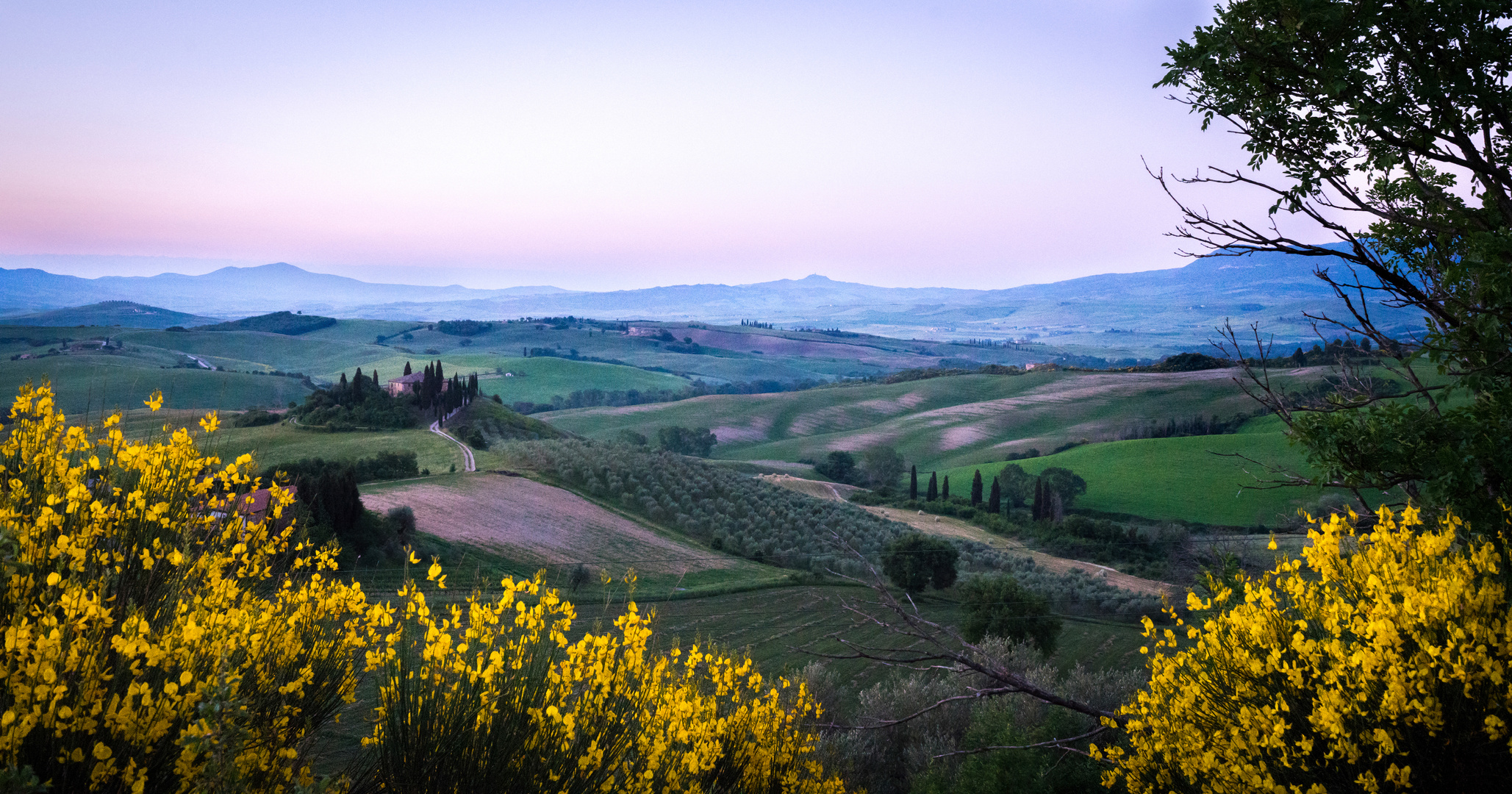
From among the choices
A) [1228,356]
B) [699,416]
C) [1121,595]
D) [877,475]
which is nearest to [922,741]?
[1228,356]

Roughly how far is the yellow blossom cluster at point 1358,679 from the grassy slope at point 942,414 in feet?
331

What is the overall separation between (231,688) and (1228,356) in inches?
306

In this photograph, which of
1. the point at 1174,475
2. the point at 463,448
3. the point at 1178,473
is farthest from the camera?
the point at 1178,473

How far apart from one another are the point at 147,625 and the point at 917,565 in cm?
4553

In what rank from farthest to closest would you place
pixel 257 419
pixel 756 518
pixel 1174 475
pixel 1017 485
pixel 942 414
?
pixel 942 414 → pixel 1174 475 → pixel 1017 485 → pixel 257 419 → pixel 756 518

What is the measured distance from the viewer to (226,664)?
4305 millimetres

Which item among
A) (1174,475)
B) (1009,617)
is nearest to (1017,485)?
(1174,475)

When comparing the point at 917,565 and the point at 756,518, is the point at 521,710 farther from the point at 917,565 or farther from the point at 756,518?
the point at 756,518

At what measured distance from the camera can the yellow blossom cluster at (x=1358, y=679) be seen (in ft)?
14.4

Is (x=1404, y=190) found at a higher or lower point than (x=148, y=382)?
higher

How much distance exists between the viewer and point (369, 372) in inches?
6841

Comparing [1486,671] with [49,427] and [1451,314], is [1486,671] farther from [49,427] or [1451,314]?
[49,427]

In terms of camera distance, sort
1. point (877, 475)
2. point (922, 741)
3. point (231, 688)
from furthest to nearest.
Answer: point (877, 475) → point (922, 741) → point (231, 688)

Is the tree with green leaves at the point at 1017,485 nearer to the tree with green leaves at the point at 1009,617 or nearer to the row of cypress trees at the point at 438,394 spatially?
the tree with green leaves at the point at 1009,617
